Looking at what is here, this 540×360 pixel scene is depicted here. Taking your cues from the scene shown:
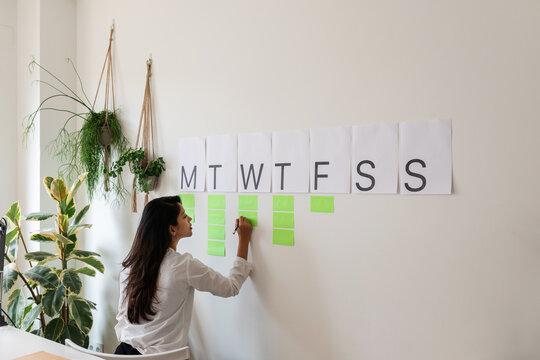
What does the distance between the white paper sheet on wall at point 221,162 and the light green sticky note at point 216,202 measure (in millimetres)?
36

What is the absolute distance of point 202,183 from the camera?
7.45ft

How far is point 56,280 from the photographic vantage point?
241 cm

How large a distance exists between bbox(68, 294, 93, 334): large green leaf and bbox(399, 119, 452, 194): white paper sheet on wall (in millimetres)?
1840

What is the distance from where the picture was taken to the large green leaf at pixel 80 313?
2.38 metres

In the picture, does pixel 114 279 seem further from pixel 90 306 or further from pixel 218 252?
pixel 218 252

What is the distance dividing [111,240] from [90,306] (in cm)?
42

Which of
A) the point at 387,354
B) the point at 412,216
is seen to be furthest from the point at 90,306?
the point at 412,216

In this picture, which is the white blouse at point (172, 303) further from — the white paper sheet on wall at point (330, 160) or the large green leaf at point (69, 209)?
the large green leaf at point (69, 209)

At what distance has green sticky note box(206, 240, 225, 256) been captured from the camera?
218cm

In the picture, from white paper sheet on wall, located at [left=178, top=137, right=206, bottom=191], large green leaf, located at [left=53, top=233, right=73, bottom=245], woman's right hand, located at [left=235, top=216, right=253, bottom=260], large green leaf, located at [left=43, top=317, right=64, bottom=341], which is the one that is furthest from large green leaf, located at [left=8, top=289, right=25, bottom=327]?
woman's right hand, located at [left=235, top=216, right=253, bottom=260]

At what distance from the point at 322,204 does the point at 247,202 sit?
0.41 m

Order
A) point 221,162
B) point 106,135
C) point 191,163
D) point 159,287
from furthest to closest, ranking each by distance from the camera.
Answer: point 106,135 < point 191,163 < point 221,162 < point 159,287

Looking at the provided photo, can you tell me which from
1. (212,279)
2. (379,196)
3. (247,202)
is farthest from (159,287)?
(379,196)

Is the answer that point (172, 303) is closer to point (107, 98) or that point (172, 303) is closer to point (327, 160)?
point (327, 160)
